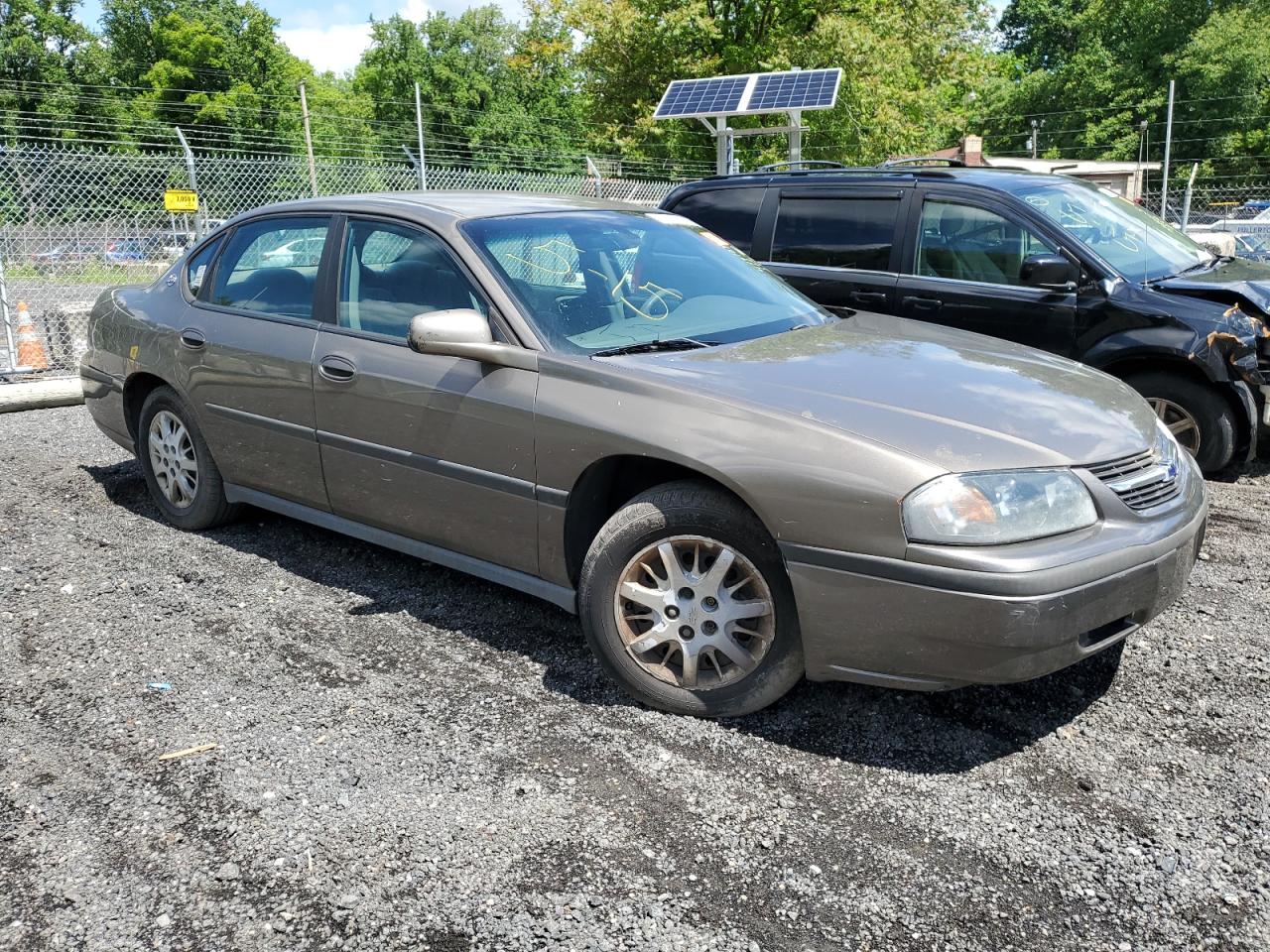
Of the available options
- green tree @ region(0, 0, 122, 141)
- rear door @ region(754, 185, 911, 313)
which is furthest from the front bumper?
green tree @ region(0, 0, 122, 141)

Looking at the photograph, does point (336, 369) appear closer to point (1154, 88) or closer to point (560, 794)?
point (560, 794)

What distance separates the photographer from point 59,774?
10.3 ft

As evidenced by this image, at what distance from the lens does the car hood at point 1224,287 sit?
599 cm

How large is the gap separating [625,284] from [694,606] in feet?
4.51

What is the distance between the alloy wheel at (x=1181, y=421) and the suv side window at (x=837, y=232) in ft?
5.76

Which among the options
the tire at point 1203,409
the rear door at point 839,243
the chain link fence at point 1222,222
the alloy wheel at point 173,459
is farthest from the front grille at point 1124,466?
the chain link fence at point 1222,222

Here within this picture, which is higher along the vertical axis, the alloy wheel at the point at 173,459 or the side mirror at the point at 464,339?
the side mirror at the point at 464,339

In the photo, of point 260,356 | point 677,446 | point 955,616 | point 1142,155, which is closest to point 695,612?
point 677,446

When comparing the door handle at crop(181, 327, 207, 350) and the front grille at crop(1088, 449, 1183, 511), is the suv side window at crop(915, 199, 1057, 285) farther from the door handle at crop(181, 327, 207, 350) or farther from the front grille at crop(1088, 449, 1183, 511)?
the door handle at crop(181, 327, 207, 350)

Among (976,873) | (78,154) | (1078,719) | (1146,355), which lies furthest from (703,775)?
(78,154)

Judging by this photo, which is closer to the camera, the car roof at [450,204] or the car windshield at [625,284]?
the car windshield at [625,284]

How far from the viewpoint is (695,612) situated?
331 cm

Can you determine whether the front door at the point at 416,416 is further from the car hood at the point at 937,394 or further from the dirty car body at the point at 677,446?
the car hood at the point at 937,394

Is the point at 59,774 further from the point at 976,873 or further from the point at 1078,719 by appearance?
the point at 1078,719
